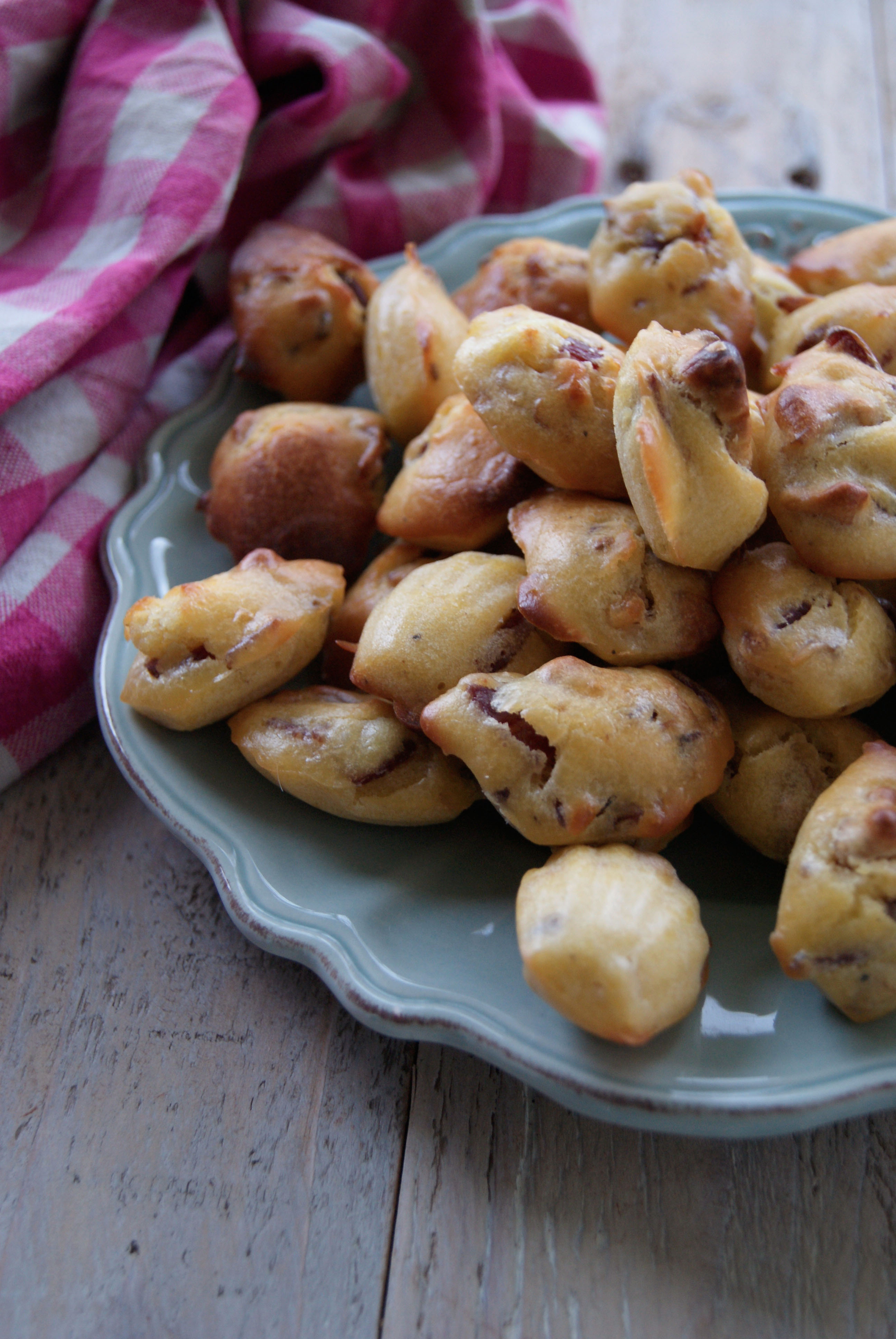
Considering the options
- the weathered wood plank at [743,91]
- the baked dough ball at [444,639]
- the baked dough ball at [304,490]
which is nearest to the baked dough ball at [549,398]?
the baked dough ball at [444,639]

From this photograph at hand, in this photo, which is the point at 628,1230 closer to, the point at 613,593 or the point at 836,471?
the point at 613,593

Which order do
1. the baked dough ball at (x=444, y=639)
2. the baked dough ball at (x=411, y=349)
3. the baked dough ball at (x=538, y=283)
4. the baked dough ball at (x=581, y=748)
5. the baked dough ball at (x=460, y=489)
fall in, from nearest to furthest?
the baked dough ball at (x=581, y=748) → the baked dough ball at (x=444, y=639) → the baked dough ball at (x=460, y=489) → the baked dough ball at (x=411, y=349) → the baked dough ball at (x=538, y=283)

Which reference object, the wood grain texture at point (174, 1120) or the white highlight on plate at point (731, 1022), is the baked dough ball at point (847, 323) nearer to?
the white highlight on plate at point (731, 1022)

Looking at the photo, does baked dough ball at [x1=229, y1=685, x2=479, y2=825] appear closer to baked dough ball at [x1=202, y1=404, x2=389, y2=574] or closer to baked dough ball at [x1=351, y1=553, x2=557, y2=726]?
baked dough ball at [x1=351, y1=553, x2=557, y2=726]

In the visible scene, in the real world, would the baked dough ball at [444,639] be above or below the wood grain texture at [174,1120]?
above

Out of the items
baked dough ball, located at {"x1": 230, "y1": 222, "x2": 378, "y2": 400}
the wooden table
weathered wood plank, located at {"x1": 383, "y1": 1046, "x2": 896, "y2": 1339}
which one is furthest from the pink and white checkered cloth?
weathered wood plank, located at {"x1": 383, "y1": 1046, "x2": 896, "y2": 1339}

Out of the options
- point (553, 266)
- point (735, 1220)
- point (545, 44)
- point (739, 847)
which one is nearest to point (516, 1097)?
point (735, 1220)

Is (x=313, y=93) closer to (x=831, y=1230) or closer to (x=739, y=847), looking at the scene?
(x=739, y=847)
